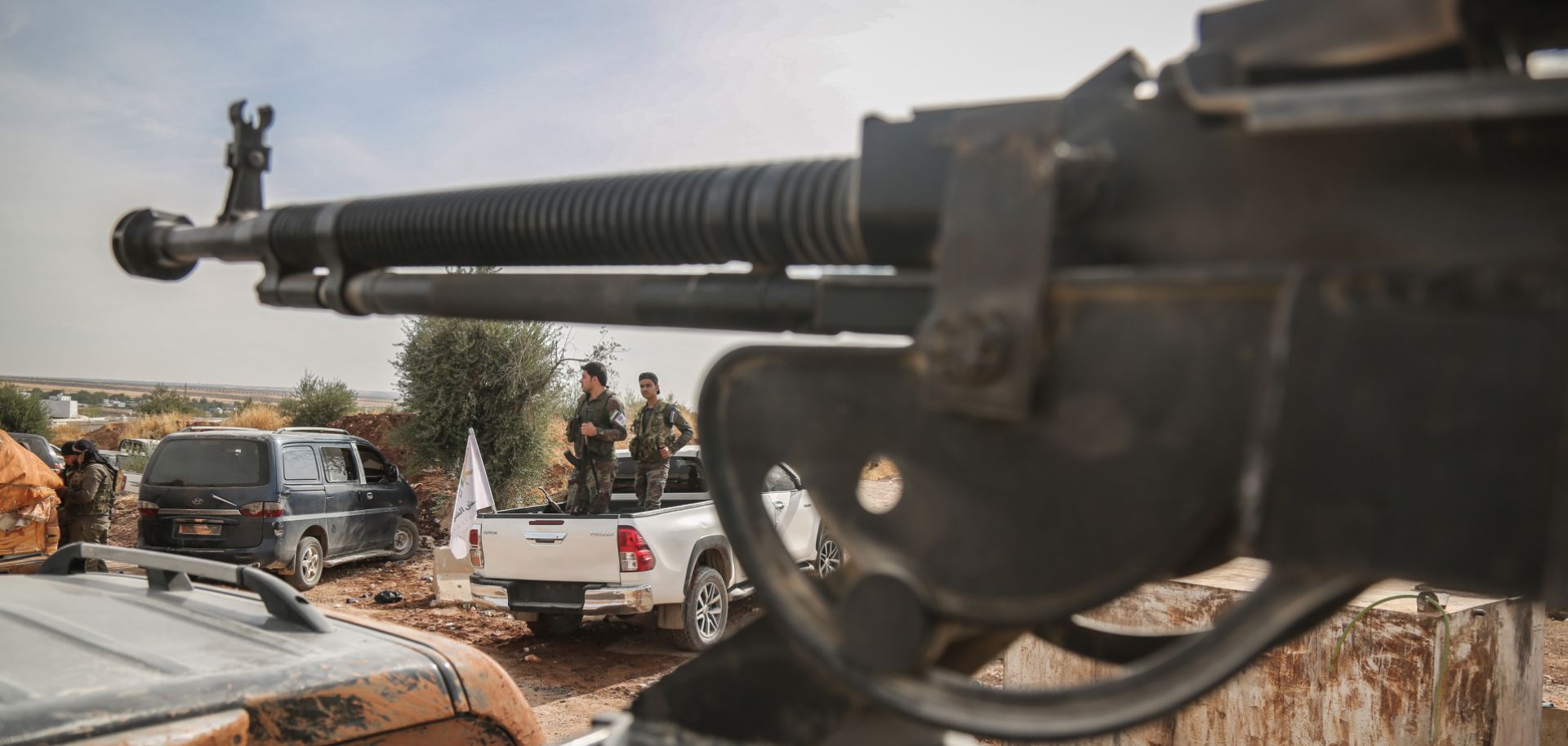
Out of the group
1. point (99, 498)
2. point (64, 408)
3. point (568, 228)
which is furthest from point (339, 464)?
point (64, 408)

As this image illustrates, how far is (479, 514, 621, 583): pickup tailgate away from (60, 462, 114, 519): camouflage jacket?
6282mm

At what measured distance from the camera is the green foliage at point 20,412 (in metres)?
36.5

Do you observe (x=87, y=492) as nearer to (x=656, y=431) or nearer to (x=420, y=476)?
(x=656, y=431)

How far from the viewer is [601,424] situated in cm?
1062

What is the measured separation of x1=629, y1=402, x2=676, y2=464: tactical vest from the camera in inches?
416

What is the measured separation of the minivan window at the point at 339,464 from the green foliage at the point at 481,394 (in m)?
6.03

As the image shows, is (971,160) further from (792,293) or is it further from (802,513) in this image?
(802,513)

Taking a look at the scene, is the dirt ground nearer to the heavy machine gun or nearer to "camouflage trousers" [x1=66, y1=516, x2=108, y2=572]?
"camouflage trousers" [x1=66, y1=516, x2=108, y2=572]

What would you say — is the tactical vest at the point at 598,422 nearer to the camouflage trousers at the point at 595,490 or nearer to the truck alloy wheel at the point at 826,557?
the camouflage trousers at the point at 595,490

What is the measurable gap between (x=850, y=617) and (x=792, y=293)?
547mm

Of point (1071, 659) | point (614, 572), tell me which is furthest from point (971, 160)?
point (614, 572)

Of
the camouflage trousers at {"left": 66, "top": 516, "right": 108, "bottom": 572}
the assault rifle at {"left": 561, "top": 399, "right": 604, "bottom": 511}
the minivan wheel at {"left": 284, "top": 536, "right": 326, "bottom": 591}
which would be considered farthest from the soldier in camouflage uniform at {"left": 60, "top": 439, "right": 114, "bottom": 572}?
the assault rifle at {"left": 561, "top": 399, "right": 604, "bottom": 511}

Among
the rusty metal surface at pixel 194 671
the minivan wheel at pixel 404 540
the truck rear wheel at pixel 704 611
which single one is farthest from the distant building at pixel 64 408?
the rusty metal surface at pixel 194 671

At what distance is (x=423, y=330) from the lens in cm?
2167
